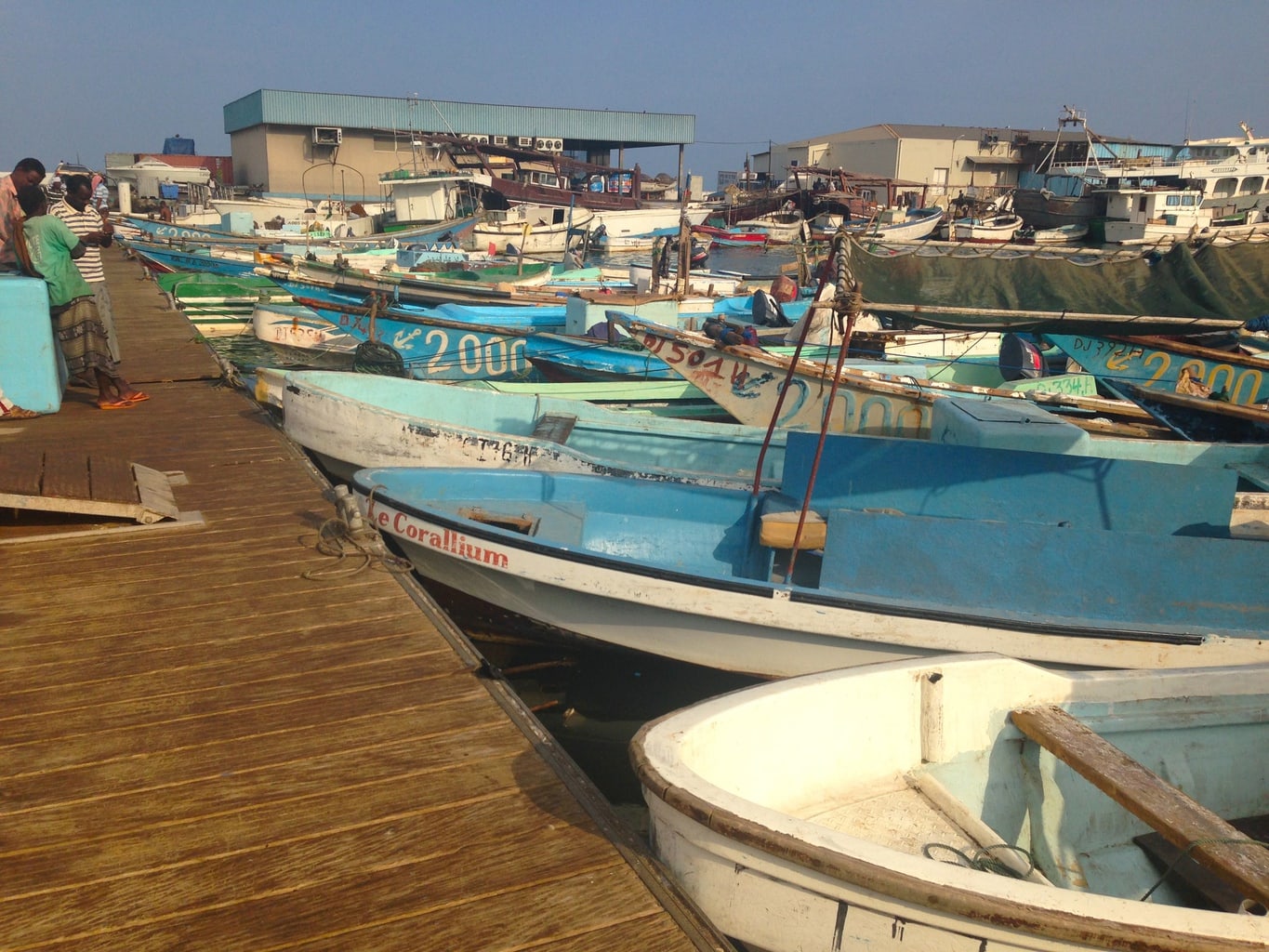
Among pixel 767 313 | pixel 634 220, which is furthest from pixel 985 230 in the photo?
pixel 767 313

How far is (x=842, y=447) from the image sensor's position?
6.59 meters

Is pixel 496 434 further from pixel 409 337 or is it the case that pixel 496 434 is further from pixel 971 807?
pixel 409 337

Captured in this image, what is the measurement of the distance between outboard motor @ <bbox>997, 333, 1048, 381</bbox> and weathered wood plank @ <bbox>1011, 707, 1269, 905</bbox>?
9390 mm

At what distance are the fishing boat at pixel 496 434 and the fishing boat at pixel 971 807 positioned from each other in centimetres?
353

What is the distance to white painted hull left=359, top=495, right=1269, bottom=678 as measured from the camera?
507 centimetres

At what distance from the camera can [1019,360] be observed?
1212 cm

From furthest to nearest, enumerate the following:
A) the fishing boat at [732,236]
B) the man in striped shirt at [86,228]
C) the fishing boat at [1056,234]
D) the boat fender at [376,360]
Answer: the fishing boat at [732,236] → the fishing boat at [1056,234] → the boat fender at [376,360] → the man in striped shirt at [86,228]

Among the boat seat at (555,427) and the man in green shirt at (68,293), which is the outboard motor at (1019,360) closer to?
the boat seat at (555,427)

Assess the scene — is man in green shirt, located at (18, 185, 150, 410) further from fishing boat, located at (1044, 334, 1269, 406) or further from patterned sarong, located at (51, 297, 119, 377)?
fishing boat, located at (1044, 334, 1269, 406)

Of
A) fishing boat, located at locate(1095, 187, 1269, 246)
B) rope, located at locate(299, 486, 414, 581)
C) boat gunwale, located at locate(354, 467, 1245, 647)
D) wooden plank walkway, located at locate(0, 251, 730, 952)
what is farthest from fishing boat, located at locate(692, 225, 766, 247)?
wooden plank walkway, located at locate(0, 251, 730, 952)

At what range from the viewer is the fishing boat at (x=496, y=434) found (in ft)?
24.0

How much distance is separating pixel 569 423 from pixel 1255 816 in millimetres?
5517

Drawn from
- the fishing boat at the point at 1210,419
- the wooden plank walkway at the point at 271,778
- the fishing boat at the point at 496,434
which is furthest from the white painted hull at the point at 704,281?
the wooden plank walkway at the point at 271,778

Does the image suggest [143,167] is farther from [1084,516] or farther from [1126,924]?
[1126,924]
